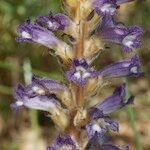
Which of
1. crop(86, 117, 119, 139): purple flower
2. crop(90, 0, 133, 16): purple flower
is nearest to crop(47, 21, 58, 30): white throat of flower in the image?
crop(90, 0, 133, 16): purple flower

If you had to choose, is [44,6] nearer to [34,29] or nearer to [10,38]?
[10,38]

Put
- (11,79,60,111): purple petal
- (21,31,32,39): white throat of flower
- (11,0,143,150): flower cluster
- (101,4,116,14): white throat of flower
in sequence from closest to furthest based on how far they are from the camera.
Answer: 1. (101,4,116,14): white throat of flower
2. (11,0,143,150): flower cluster
3. (21,31,32,39): white throat of flower
4. (11,79,60,111): purple petal

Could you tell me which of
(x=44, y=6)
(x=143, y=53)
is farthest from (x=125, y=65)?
(x=143, y=53)

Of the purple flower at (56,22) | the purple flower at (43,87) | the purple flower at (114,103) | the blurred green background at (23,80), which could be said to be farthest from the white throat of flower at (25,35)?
the blurred green background at (23,80)

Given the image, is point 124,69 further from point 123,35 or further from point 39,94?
point 39,94

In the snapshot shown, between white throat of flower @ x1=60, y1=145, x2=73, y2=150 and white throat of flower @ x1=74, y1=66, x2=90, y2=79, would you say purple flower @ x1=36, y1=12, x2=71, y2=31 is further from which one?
white throat of flower @ x1=60, y1=145, x2=73, y2=150

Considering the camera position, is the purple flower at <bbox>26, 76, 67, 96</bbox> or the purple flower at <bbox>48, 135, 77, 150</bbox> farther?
the purple flower at <bbox>26, 76, 67, 96</bbox>

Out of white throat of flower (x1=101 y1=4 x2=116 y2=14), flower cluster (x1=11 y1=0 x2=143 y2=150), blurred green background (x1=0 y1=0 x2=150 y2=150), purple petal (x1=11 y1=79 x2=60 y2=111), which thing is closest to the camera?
white throat of flower (x1=101 y1=4 x2=116 y2=14)

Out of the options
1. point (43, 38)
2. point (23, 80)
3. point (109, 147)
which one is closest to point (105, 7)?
point (43, 38)
